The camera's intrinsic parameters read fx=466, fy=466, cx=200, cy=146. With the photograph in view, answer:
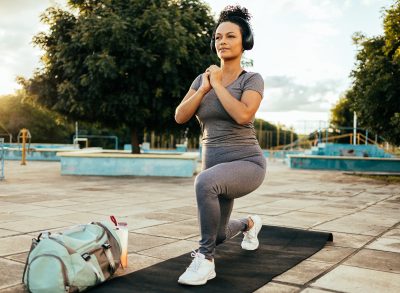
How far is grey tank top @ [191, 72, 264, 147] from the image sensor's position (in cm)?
344

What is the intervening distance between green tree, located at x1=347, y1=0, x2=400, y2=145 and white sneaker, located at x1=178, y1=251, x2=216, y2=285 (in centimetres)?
1133

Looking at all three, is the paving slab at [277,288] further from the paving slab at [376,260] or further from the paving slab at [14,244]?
the paving slab at [14,244]

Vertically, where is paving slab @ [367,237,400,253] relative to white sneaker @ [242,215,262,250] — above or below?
below

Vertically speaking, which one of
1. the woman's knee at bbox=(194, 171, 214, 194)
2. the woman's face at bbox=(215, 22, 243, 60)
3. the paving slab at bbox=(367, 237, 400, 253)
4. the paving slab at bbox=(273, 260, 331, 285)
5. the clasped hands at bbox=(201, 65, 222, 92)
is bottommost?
the paving slab at bbox=(367, 237, 400, 253)

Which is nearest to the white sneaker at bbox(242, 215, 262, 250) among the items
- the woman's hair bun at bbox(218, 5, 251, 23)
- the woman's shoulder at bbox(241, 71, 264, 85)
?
the woman's shoulder at bbox(241, 71, 264, 85)

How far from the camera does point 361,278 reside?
352 centimetres

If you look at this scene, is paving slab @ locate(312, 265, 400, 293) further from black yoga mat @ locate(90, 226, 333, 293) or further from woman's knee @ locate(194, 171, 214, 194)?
woman's knee @ locate(194, 171, 214, 194)

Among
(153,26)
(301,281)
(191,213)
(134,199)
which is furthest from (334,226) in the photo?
(153,26)

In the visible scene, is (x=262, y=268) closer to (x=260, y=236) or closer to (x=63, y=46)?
(x=260, y=236)

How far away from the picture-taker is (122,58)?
1284cm

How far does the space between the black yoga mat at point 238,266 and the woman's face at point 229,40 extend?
1677mm

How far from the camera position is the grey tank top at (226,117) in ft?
11.3

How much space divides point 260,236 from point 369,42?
507 inches

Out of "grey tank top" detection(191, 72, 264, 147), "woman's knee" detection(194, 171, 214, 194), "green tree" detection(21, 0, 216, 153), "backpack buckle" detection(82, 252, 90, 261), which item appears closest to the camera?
"backpack buckle" detection(82, 252, 90, 261)
